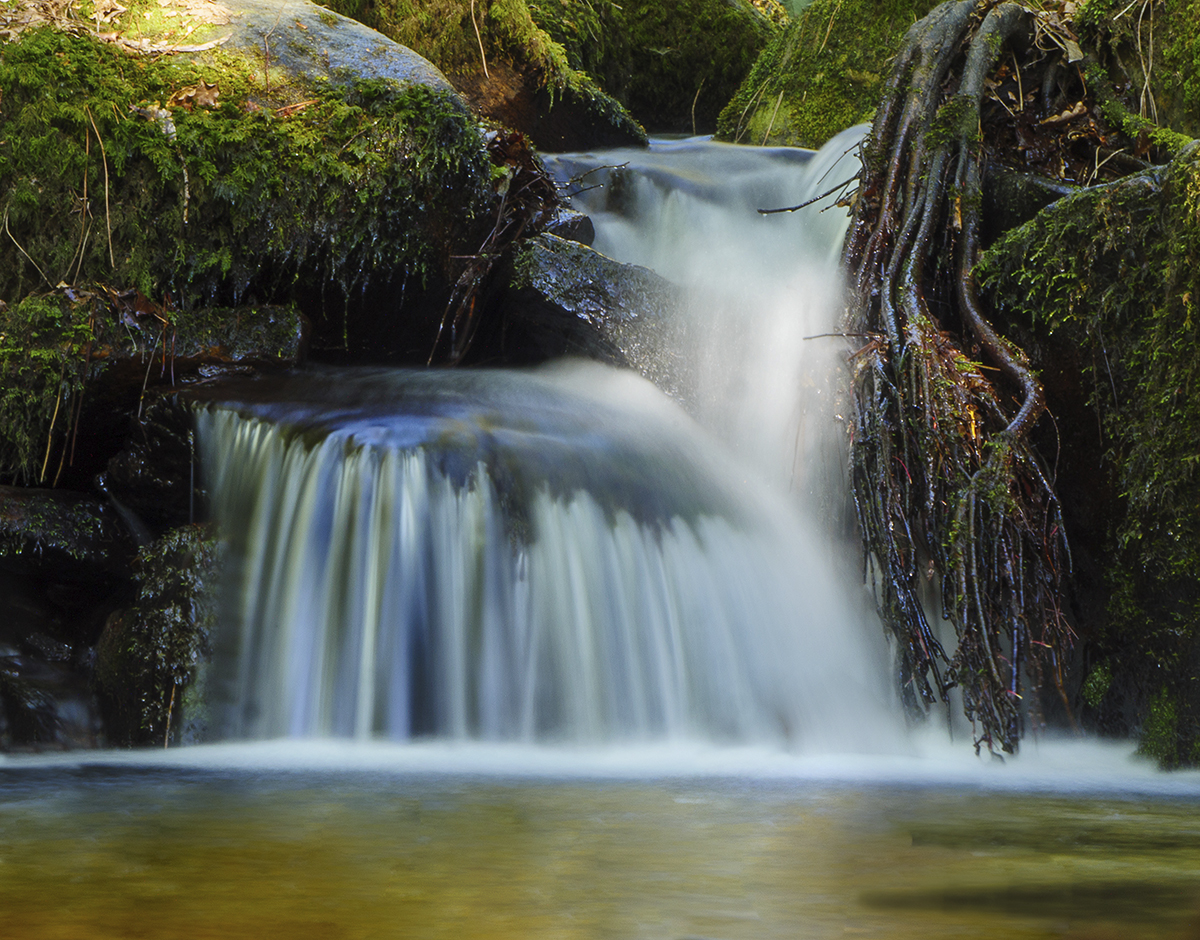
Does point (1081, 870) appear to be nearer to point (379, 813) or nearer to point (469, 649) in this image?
point (379, 813)

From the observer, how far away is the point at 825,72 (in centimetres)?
841

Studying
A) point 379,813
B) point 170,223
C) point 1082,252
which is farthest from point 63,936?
point 170,223

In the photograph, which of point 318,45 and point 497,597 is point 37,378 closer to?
point 497,597

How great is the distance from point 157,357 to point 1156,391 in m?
4.05

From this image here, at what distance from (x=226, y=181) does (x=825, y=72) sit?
527 centimetres

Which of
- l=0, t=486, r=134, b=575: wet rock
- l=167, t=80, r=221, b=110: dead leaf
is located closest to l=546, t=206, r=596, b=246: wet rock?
l=167, t=80, r=221, b=110: dead leaf

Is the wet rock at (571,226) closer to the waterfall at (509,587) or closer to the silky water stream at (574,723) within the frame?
the silky water stream at (574,723)

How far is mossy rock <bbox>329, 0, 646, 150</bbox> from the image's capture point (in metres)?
7.62

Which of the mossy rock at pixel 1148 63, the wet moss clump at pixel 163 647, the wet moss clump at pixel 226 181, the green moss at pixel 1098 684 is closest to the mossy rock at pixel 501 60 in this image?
the wet moss clump at pixel 226 181

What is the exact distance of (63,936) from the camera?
144cm

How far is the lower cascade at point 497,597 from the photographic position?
3686mm

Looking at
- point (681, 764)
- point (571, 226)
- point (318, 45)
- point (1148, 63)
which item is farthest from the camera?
point (571, 226)

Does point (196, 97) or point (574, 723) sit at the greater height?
point (196, 97)

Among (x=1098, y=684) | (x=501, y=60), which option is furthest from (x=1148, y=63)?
(x=501, y=60)
